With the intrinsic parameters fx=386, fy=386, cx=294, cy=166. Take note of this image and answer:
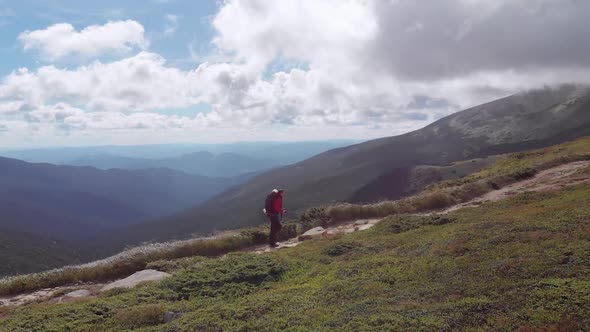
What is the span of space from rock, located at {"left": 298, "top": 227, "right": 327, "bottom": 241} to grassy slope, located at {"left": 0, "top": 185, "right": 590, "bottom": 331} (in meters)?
4.73

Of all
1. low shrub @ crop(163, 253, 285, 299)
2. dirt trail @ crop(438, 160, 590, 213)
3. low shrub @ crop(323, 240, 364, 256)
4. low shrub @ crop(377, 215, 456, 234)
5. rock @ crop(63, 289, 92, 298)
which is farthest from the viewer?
dirt trail @ crop(438, 160, 590, 213)

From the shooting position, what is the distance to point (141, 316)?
39.0 feet

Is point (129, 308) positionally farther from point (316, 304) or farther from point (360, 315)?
point (360, 315)

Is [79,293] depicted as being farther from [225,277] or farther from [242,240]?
[242,240]

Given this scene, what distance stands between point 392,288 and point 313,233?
13.3m

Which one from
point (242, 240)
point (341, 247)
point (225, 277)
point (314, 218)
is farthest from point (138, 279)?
point (314, 218)

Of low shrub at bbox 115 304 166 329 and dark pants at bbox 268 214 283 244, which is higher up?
dark pants at bbox 268 214 283 244

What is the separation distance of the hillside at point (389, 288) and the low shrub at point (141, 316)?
3 cm

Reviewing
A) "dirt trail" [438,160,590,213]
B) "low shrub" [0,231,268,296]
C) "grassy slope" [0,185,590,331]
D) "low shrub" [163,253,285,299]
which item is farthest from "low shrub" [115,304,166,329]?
"dirt trail" [438,160,590,213]

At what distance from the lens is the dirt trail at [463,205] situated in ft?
55.1

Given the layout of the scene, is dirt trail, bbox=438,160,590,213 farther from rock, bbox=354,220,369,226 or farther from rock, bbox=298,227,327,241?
rock, bbox=298,227,327,241

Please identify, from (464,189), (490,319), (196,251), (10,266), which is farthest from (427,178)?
(10,266)

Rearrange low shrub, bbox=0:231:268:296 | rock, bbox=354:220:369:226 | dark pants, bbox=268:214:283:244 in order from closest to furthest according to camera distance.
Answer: low shrub, bbox=0:231:268:296
dark pants, bbox=268:214:283:244
rock, bbox=354:220:369:226

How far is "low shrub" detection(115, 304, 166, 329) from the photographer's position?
11698 mm
